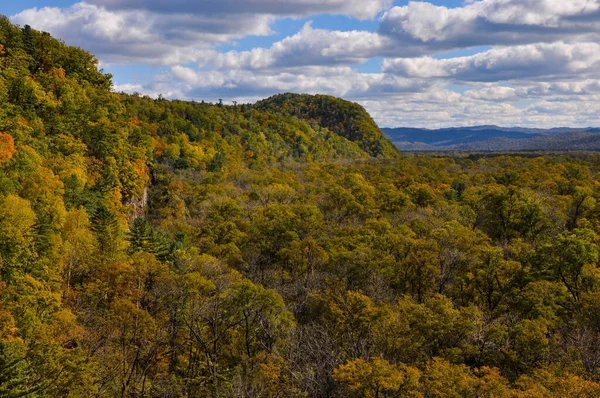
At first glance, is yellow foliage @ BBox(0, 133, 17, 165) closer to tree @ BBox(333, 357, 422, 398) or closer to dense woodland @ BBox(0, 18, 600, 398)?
dense woodland @ BBox(0, 18, 600, 398)

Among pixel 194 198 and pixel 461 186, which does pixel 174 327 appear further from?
pixel 461 186

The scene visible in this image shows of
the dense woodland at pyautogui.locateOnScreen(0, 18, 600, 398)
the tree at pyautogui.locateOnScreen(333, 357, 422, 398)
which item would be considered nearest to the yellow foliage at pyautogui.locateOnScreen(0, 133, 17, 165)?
the dense woodland at pyautogui.locateOnScreen(0, 18, 600, 398)

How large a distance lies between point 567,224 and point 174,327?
5482 centimetres

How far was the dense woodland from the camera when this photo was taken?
91.1 feet

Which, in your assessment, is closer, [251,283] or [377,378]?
[377,378]

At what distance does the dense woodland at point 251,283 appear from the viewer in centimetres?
2777

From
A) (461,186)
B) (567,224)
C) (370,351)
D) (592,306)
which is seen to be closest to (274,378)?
(370,351)

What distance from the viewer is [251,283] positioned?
3341cm

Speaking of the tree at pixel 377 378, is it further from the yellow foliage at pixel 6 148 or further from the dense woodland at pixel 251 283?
the yellow foliage at pixel 6 148

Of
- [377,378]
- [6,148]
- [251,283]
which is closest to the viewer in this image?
[377,378]

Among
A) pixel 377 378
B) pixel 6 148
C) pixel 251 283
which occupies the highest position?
pixel 6 148

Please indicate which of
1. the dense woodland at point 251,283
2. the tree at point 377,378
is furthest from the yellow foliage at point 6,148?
the tree at point 377,378

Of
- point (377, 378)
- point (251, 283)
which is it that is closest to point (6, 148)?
point (251, 283)

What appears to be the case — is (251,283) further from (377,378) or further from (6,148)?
(6,148)
